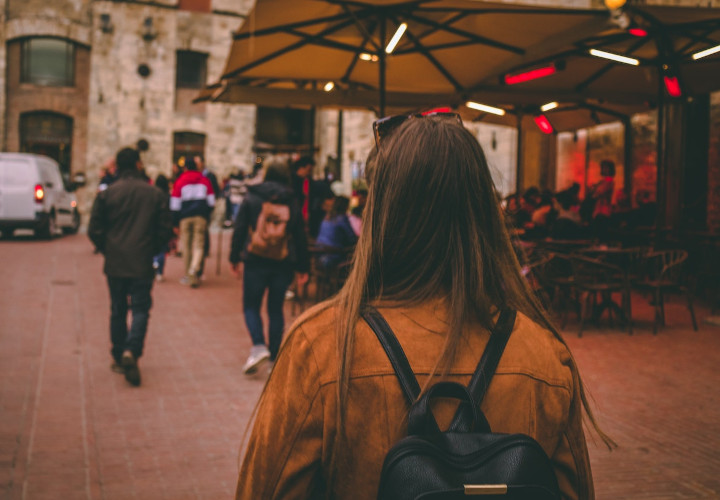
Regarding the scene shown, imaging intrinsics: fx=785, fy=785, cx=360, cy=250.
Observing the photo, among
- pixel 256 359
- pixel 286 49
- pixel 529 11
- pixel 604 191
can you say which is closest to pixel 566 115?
pixel 604 191

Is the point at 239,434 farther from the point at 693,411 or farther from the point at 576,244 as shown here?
the point at 576,244

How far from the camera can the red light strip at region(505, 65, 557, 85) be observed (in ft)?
29.2

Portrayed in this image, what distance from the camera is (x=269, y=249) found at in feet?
20.9

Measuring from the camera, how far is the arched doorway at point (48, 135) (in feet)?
92.8

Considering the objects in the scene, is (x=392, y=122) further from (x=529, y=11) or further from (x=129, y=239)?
(x=529, y=11)

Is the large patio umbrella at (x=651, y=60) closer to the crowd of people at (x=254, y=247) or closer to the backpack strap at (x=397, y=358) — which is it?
the crowd of people at (x=254, y=247)

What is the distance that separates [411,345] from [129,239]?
5284mm

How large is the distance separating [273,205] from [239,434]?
205cm

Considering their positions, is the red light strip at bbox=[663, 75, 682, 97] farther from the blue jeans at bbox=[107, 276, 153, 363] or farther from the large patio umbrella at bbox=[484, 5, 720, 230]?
the blue jeans at bbox=[107, 276, 153, 363]

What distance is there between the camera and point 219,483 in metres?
4.21

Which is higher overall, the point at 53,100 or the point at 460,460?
the point at 53,100

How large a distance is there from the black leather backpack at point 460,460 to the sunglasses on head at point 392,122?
1.70 ft

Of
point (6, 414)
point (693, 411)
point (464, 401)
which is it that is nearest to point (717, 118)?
point (693, 411)

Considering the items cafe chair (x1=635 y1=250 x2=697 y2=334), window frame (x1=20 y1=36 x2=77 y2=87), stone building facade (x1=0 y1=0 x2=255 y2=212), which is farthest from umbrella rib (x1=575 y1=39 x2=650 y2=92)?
window frame (x1=20 y1=36 x2=77 y2=87)
